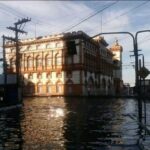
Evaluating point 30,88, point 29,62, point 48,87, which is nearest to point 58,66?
point 48,87

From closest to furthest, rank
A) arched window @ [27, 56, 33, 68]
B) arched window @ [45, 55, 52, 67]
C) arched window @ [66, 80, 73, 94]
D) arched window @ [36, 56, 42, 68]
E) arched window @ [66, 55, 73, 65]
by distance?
arched window @ [66, 80, 73, 94]
arched window @ [66, 55, 73, 65]
arched window @ [45, 55, 52, 67]
arched window @ [36, 56, 42, 68]
arched window @ [27, 56, 33, 68]

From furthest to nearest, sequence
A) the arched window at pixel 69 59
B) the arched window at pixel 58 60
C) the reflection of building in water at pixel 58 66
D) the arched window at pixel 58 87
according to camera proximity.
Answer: the arched window at pixel 58 60 < the arched window at pixel 58 87 < the arched window at pixel 69 59 < the reflection of building in water at pixel 58 66

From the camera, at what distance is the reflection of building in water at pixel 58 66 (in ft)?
322

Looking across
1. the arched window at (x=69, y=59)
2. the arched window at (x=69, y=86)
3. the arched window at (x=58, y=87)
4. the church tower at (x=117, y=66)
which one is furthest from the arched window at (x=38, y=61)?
the church tower at (x=117, y=66)

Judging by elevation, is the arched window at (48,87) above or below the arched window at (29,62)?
below

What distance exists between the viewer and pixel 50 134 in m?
19.8

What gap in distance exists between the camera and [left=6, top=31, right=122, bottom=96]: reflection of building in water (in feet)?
322

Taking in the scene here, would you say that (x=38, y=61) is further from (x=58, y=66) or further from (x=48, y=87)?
(x=48, y=87)

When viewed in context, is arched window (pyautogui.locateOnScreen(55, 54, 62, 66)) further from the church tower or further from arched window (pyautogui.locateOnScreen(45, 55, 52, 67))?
the church tower

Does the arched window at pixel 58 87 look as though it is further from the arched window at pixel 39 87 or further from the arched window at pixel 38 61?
the arched window at pixel 38 61

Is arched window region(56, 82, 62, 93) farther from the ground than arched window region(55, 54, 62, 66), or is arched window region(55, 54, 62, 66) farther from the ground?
arched window region(55, 54, 62, 66)

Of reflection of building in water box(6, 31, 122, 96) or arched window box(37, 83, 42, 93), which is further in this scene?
arched window box(37, 83, 42, 93)

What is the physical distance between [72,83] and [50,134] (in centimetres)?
7863

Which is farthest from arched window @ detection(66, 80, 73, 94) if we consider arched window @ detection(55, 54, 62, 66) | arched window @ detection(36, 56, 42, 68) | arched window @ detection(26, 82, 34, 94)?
arched window @ detection(26, 82, 34, 94)
